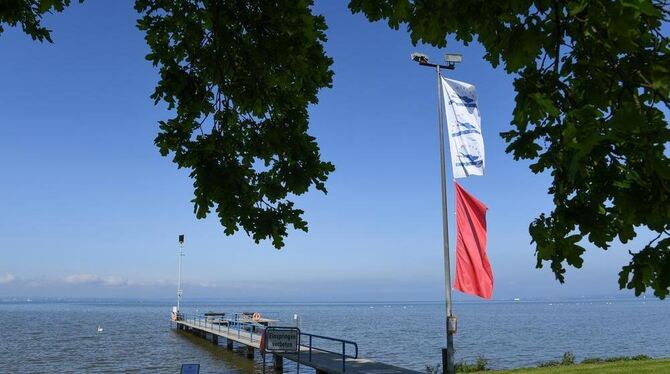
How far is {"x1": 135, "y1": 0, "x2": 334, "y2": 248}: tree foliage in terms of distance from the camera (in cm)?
571

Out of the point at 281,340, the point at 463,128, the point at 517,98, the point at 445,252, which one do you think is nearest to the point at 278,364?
the point at 281,340

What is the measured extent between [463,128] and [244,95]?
10.1 metres

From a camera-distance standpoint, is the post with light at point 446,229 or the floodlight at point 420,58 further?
the floodlight at point 420,58

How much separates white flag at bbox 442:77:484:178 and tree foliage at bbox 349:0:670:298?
11.3 meters

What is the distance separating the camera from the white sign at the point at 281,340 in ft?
46.3

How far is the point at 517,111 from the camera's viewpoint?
2.96m

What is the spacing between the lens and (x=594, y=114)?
9.18 ft

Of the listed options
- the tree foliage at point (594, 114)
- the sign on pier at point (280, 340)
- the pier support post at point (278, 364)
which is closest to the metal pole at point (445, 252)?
the sign on pier at point (280, 340)

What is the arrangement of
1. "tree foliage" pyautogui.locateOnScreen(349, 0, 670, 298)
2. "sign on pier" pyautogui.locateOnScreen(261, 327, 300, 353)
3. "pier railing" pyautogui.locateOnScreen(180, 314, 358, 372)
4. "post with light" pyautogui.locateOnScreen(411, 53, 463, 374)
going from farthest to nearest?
"pier railing" pyautogui.locateOnScreen(180, 314, 358, 372), "sign on pier" pyautogui.locateOnScreen(261, 327, 300, 353), "post with light" pyautogui.locateOnScreen(411, 53, 463, 374), "tree foliage" pyautogui.locateOnScreen(349, 0, 670, 298)

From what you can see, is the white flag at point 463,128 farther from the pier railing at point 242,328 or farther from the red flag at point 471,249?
the pier railing at point 242,328

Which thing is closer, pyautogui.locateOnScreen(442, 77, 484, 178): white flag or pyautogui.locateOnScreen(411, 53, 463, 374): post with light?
pyautogui.locateOnScreen(411, 53, 463, 374): post with light

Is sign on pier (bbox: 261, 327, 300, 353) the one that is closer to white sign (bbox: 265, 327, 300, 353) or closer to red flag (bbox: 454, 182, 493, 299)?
white sign (bbox: 265, 327, 300, 353)

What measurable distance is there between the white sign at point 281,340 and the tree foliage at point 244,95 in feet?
28.9

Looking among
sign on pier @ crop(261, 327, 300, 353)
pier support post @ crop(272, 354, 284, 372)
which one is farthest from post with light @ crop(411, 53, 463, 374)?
pier support post @ crop(272, 354, 284, 372)
